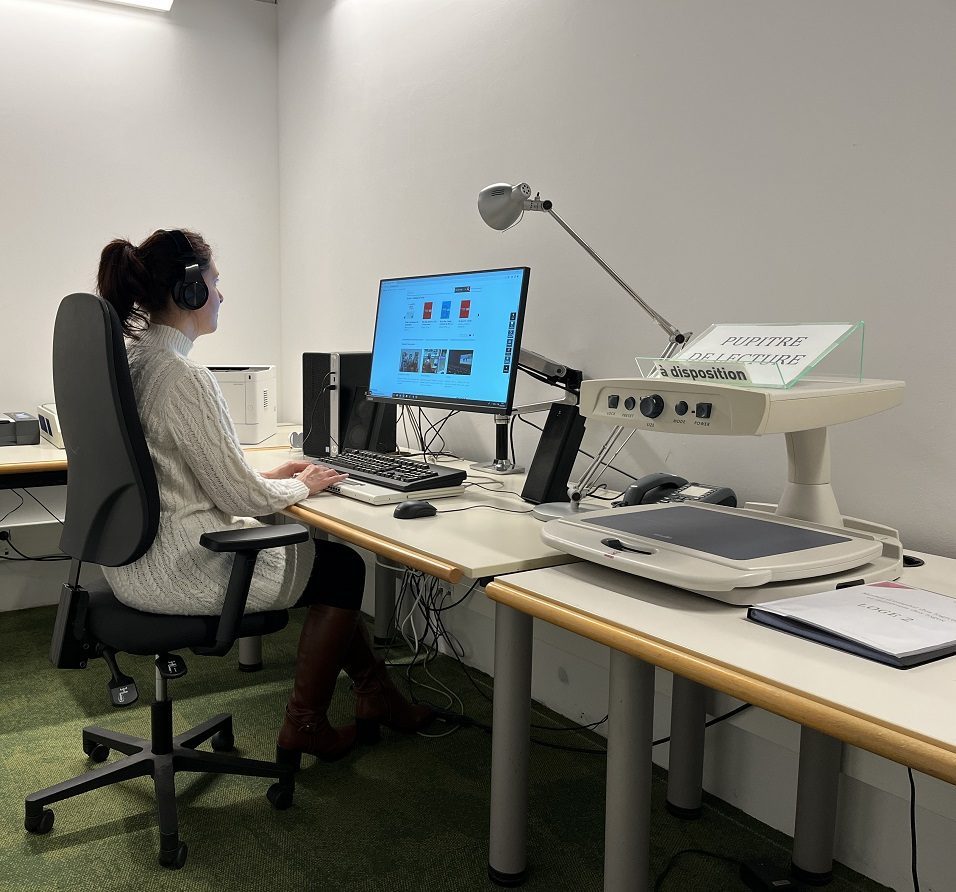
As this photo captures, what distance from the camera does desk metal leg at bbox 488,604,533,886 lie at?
1570mm

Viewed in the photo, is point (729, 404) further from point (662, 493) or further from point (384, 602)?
point (384, 602)

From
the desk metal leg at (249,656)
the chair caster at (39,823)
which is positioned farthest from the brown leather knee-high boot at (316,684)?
the desk metal leg at (249,656)

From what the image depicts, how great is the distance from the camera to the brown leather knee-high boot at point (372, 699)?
228 cm

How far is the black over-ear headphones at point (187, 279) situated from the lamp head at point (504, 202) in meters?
0.65

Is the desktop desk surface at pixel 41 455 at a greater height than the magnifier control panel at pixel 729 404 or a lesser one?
lesser

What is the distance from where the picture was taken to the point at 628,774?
136 cm

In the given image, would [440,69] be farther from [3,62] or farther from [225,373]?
[3,62]

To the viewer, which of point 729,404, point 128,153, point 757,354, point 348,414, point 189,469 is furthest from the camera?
Answer: point 128,153

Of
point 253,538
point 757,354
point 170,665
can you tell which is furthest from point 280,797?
point 757,354

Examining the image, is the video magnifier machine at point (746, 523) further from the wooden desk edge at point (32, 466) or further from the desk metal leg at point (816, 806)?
the wooden desk edge at point (32, 466)

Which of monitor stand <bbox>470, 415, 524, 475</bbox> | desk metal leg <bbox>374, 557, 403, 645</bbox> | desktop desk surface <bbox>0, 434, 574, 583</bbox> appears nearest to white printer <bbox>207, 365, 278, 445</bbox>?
desk metal leg <bbox>374, 557, 403, 645</bbox>

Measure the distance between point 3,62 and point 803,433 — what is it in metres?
3.33

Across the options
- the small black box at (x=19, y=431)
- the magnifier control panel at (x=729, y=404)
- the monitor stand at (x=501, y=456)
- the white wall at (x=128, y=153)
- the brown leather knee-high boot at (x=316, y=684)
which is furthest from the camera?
the white wall at (x=128, y=153)

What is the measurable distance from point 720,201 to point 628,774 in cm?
127
